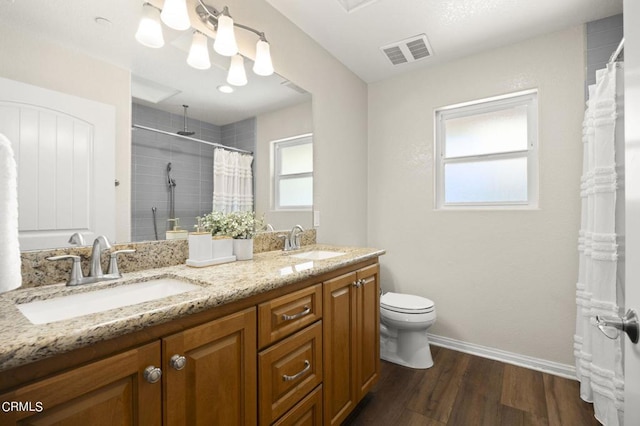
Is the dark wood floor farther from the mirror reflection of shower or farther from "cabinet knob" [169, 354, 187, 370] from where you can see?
the mirror reflection of shower

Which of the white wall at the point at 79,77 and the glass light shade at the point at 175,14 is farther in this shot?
the glass light shade at the point at 175,14

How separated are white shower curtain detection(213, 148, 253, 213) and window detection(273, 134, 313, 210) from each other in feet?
0.74

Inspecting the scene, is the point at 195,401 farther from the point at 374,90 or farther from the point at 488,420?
the point at 374,90

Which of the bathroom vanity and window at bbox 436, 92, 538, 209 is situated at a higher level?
window at bbox 436, 92, 538, 209

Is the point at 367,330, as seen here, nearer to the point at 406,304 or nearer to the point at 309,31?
the point at 406,304

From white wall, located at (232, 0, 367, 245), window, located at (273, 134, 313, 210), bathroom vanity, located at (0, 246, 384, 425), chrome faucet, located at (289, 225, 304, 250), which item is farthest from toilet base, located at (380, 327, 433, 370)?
window, located at (273, 134, 313, 210)

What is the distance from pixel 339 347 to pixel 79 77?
1572mm

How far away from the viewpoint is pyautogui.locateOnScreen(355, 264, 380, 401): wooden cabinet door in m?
1.64

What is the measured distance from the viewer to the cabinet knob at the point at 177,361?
0.78 m

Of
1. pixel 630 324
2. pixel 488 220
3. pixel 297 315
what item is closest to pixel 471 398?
pixel 488 220

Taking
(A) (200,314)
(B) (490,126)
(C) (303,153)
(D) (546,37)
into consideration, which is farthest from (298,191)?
(D) (546,37)

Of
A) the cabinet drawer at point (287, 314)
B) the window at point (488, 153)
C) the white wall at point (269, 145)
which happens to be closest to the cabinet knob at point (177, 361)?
the cabinet drawer at point (287, 314)

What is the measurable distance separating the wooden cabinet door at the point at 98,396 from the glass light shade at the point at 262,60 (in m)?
1.55

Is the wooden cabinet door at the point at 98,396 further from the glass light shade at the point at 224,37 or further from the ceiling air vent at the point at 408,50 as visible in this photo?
the ceiling air vent at the point at 408,50
